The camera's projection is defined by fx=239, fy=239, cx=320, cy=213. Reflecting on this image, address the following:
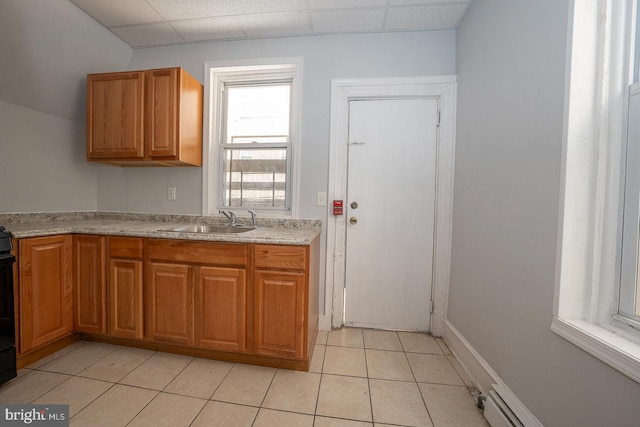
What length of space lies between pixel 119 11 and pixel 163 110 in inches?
31.8

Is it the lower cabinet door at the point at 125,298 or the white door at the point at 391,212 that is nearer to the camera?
the lower cabinet door at the point at 125,298

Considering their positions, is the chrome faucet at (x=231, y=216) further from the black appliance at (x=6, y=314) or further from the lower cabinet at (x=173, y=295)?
the black appliance at (x=6, y=314)

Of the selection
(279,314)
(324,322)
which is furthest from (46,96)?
(324,322)

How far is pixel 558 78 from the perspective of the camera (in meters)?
1.02

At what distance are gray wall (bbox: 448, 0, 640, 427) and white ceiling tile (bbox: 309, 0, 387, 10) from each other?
70 cm

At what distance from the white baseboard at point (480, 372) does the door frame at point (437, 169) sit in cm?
19

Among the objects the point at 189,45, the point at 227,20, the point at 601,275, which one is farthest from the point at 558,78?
the point at 189,45

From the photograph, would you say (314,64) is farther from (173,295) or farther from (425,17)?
(173,295)

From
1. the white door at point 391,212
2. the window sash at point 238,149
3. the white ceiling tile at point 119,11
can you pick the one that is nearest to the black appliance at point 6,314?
the window sash at point 238,149

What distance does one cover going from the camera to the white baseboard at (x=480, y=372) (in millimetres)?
1109

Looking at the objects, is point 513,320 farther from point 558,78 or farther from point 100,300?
point 100,300

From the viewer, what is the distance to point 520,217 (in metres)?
1.21

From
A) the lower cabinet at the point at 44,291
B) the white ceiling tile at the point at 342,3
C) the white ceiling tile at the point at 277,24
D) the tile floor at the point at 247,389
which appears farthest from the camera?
the white ceiling tile at the point at 277,24

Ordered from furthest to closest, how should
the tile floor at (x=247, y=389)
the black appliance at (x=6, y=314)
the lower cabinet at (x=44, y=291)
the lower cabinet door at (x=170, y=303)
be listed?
the lower cabinet door at (x=170, y=303) → the lower cabinet at (x=44, y=291) → the black appliance at (x=6, y=314) → the tile floor at (x=247, y=389)
